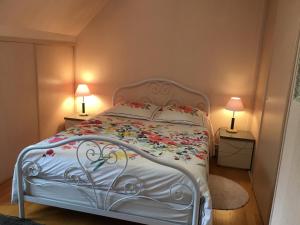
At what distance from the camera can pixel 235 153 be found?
338 cm

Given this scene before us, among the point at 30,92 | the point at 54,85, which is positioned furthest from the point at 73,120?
the point at 30,92

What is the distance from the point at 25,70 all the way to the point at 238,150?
275 cm

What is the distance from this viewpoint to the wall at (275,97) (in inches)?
78.7

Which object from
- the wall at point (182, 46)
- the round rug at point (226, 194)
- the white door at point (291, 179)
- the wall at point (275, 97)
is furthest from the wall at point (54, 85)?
the white door at point (291, 179)

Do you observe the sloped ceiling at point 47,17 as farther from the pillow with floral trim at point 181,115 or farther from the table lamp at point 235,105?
the table lamp at point 235,105

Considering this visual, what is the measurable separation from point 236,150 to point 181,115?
83 cm

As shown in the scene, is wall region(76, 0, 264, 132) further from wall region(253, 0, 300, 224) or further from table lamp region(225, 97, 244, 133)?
wall region(253, 0, 300, 224)

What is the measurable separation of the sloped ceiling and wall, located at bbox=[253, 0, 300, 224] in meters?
2.32

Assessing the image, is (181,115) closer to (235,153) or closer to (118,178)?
(235,153)

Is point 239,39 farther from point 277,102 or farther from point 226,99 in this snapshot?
point 277,102

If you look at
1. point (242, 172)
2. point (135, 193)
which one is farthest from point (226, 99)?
point (135, 193)

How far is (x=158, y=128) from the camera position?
3094 millimetres

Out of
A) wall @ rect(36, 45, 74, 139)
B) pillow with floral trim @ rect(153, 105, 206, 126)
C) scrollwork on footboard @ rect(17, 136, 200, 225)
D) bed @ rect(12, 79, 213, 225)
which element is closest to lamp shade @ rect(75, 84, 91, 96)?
wall @ rect(36, 45, 74, 139)

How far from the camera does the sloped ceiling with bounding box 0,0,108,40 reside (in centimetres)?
266
